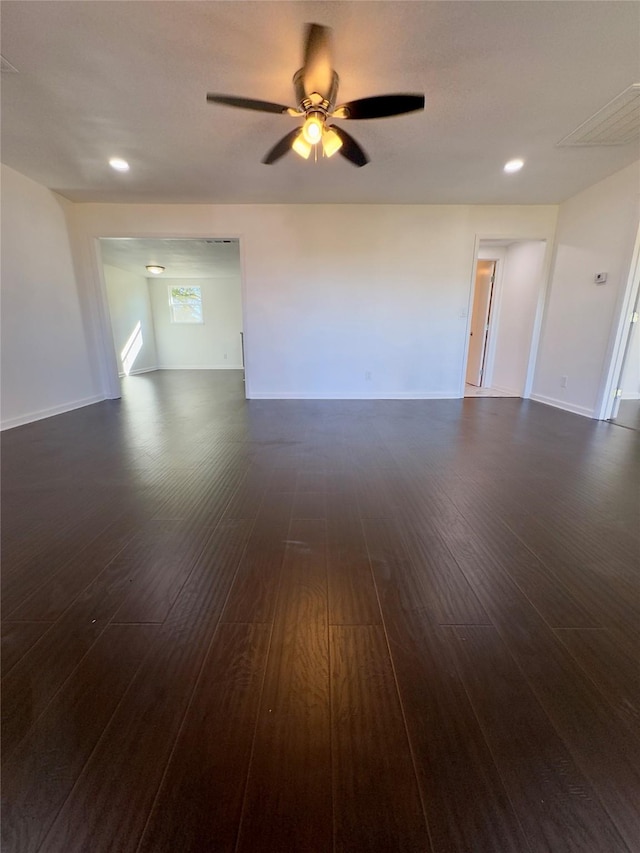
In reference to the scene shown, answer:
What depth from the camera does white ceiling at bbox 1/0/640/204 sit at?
5.95ft

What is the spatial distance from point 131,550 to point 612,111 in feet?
14.6

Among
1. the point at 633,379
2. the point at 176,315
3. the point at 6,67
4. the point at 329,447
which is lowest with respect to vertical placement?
the point at 329,447

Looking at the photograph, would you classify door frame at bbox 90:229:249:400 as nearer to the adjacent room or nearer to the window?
the adjacent room

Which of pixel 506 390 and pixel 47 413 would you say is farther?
pixel 506 390

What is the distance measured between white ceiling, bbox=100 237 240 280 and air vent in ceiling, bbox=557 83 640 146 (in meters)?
4.14

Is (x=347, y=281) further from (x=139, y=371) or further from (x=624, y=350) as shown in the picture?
(x=139, y=371)

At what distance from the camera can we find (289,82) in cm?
227

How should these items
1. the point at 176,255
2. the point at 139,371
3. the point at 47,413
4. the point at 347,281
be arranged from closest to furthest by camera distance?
the point at 47,413 → the point at 347,281 → the point at 176,255 → the point at 139,371

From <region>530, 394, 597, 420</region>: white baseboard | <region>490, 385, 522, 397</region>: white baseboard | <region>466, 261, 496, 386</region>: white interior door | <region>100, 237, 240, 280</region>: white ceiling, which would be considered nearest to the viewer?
<region>530, 394, 597, 420</region>: white baseboard

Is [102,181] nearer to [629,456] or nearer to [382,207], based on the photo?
[382,207]

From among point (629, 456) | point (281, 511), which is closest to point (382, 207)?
point (629, 456)

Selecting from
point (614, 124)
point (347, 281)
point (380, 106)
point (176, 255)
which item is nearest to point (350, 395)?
point (347, 281)

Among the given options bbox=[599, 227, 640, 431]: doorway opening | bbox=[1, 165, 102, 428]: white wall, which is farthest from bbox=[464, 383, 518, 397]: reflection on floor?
bbox=[1, 165, 102, 428]: white wall

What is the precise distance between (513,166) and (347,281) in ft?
7.13
